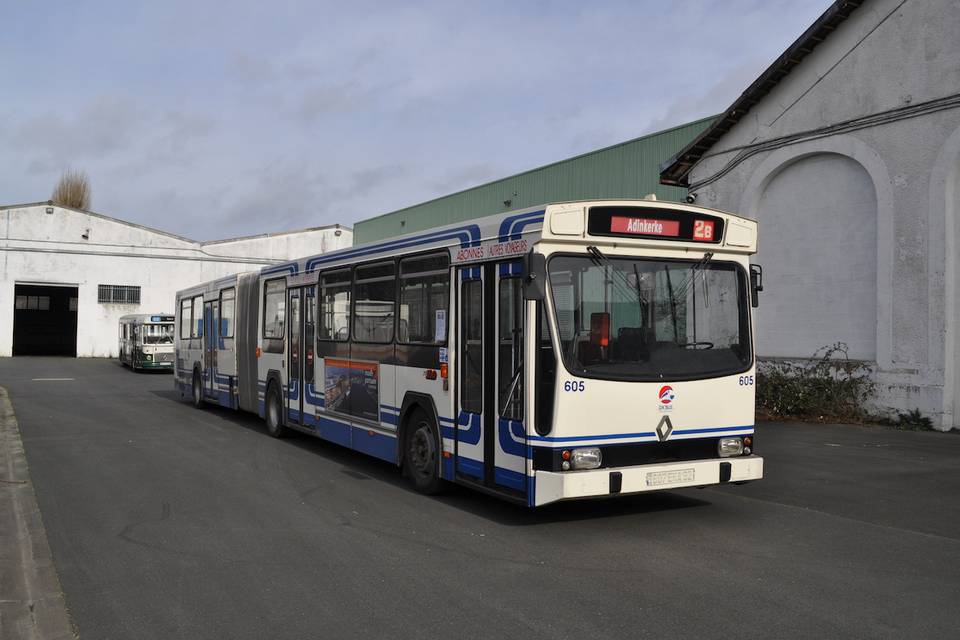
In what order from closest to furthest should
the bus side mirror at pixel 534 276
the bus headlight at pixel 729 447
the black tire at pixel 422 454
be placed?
1. the bus side mirror at pixel 534 276
2. the bus headlight at pixel 729 447
3. the black tire at pixel 422 454

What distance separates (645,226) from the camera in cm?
766

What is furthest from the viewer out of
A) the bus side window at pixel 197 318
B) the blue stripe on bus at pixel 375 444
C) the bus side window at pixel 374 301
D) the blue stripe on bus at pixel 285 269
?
the bus side window at pixel 197 318

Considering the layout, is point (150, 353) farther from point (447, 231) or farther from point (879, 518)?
point (879, 518)

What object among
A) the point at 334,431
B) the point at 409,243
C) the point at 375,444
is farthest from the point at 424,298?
the point at 334,431

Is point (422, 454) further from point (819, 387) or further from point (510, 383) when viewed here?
point (819, 387)

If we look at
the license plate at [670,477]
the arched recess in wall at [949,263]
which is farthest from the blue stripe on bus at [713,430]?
the arched recess in wall at [949,263]

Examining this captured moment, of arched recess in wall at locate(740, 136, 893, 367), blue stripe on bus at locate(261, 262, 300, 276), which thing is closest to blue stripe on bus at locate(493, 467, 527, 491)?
blue stripe on bus at locate(261, 262, 300, 276)

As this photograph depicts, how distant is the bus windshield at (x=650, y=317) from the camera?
7316mm

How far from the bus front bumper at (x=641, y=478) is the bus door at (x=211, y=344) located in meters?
12.8

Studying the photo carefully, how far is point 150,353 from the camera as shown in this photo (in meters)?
36.2

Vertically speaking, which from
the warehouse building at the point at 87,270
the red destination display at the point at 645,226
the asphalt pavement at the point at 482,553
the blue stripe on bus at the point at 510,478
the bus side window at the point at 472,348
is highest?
the warehouse building at the point at 87,270

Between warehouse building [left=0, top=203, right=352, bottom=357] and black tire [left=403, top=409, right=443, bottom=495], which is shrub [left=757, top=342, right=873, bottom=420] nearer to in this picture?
black tire [left=403, top=409, right=443, bottom=495]

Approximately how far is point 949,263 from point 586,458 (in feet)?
34.3

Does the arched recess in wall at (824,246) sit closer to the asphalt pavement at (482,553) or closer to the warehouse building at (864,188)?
the warehouse building at (864,188)
